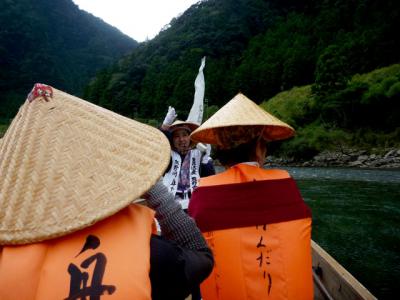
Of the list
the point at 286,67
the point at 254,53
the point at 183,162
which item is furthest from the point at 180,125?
the point at 254,53

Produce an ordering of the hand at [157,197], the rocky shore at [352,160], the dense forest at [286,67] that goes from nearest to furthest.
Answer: the hand at [157,197], the rocky shore at [352,160], the dense forest at [286,67]

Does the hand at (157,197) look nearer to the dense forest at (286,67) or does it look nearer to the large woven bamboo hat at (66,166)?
the large woven bamboo hat at (66,166)

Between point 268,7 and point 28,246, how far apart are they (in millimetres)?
78637

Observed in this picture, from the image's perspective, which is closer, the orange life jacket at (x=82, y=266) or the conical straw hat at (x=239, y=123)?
the orange life jacket at (x=82, y=266)

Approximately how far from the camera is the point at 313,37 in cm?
5178

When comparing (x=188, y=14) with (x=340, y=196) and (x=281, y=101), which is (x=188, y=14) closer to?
(x=281, y=101)

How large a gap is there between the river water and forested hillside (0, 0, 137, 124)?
1822 inches

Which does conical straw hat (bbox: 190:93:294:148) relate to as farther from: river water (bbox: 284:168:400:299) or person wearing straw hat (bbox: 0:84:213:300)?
river water (bbox: 284:168:400:299)

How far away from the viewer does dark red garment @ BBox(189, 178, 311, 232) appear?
1.59 metres

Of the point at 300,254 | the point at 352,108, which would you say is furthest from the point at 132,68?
the point at 300,254

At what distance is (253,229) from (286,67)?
4595 cm

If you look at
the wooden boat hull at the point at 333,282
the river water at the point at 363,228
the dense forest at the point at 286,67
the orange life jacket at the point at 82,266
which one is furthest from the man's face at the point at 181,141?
the dense forest at the point at 286,67

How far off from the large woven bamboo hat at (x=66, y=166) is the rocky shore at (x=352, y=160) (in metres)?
22.3

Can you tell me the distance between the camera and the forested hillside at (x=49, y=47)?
56.0m
